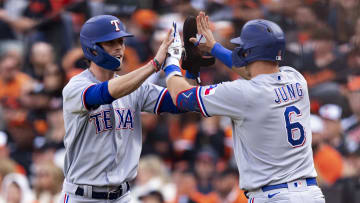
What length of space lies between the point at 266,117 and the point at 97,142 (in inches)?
49.7

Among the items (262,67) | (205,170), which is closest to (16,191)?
(205,170)

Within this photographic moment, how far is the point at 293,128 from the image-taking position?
15.8 feet

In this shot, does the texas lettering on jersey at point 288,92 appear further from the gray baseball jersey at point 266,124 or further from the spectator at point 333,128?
the spectator at point 333,128

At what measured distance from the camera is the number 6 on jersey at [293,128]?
4809 millimetres

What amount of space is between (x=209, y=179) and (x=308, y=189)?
123 inches

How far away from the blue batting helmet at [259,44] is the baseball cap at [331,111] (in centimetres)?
308

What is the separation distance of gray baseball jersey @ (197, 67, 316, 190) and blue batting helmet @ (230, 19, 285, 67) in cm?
14

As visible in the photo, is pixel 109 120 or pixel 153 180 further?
pixel 153 180

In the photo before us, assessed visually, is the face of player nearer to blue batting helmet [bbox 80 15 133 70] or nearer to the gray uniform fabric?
blue batting helmet [bbox 80 15 133 70]

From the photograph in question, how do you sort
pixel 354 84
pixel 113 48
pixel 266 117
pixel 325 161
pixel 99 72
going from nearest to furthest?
1. pixel 266 117
2. pixel 113 48
3. pixel 99 72
4. pixel 325 161
5. pixel 354 84

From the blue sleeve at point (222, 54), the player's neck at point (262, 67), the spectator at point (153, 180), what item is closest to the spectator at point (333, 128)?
the spectator at point (153, 180)

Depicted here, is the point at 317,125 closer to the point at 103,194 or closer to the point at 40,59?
the point at 103,194

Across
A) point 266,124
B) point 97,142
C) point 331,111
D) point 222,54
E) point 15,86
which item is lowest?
point 15,86

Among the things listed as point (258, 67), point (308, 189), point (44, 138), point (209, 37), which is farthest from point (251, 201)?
point (44, 138)
